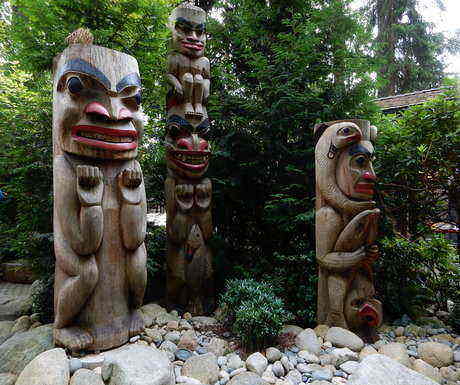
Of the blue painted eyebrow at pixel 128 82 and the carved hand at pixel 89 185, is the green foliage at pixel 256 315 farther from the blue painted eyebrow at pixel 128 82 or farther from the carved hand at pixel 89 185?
the blue painted eyebrow at pixel 128 82

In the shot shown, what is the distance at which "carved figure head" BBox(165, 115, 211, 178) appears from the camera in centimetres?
421

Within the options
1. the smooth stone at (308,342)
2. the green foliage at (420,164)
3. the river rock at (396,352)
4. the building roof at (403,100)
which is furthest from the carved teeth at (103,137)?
the building roof at (403,100)

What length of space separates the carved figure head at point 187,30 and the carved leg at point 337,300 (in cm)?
352

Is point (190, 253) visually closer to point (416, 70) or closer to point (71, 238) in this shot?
point (71, 238)

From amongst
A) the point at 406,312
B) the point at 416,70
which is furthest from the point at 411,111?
the point at 416,70

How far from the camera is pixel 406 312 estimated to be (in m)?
4.23

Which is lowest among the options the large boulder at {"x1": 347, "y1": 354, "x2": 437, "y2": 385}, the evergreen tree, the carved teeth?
the large boulder at {"x1": 347, "y1": 354, "x2": 437, "y2": 385}

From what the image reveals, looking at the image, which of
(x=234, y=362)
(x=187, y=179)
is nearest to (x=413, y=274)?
(x=234, y=362)

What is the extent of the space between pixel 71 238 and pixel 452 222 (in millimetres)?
4754

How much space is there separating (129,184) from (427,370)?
309 cm

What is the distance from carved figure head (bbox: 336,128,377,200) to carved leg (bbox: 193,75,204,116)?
2.01 m

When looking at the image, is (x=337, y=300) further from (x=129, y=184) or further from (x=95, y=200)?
(x=95, y=200)

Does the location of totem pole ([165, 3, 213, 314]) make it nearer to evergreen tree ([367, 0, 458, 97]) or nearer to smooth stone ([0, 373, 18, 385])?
smooth stone ([0, 373, 18, 385])

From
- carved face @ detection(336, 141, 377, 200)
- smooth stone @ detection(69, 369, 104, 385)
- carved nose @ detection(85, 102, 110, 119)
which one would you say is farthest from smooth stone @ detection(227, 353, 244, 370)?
carved nose @ detection(85, 102, 110, 119)
